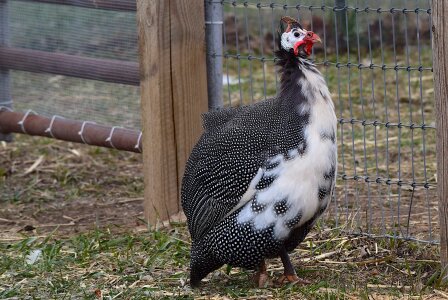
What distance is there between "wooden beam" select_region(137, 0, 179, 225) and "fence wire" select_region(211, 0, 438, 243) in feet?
1.06

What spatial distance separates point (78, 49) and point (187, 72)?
1.88 metres

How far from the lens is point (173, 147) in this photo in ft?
17.3

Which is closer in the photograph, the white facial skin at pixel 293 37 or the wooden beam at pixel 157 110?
the white facial skin at pixel 293 37

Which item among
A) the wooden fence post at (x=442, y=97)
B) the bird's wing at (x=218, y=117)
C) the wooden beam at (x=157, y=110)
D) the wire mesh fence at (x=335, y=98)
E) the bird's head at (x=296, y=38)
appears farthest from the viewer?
the wire mesh fence at (x=335, y=98)

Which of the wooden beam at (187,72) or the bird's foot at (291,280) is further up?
the wooden beam at (187,72)

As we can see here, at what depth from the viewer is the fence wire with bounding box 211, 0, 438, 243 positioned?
4754mm

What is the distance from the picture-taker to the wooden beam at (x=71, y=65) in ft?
18.2

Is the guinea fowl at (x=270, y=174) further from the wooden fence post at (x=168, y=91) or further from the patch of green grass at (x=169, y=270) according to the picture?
the wooden fence post at (x=168, y=91)

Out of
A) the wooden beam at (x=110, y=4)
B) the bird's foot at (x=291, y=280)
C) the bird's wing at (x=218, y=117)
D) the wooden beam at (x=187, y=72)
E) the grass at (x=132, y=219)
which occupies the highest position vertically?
the wooden beam at (x=110, y=4)

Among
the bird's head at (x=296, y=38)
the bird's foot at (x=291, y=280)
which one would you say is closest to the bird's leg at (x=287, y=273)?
the bird's foot at (x=291, y=280)

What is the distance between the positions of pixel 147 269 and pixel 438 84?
59.7 inches

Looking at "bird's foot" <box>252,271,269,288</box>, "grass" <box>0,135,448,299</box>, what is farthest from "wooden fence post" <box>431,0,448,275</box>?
"bird's foot" <box>252,271,269,288</box>

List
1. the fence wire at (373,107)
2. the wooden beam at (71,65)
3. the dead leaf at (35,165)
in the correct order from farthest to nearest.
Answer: the dead leaf at (35,165) → the wooden beam at (71,65) → the fence wire at (373,107)

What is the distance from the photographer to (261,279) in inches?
169
